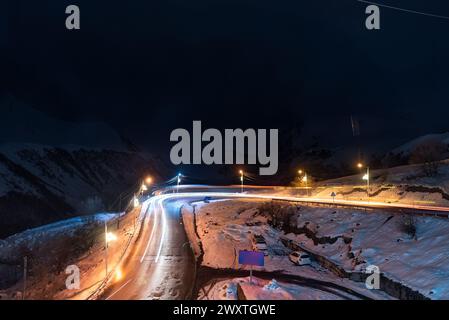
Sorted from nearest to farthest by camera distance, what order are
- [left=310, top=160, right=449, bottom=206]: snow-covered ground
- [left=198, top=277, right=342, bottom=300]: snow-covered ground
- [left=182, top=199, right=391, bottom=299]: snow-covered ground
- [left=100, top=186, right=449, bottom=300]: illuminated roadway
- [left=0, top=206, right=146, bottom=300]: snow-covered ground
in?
[left=198, top=277, right=342, bottom=300]: snow-covered ground
[left=100, top=186, right=449, bottom=300]: illuminated roadway
[left=182, top=199, right=391, bottom=299]: snow-covered ground
[left=0, top=206, right=146, bottom=300]: snow-covered ground
[left=310, top=160, right=449, bottom=206]: snow-covered ground

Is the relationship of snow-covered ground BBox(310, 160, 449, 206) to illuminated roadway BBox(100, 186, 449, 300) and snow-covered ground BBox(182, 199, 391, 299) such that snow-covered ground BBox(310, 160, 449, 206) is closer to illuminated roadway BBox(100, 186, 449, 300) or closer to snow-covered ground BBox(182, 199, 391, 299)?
illuminated roadway BBox(100, 186, 449, 300)

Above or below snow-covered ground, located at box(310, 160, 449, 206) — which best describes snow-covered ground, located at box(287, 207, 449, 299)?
below

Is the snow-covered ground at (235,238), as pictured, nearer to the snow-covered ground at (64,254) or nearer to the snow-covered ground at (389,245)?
the snow-covered ground at (389,245)

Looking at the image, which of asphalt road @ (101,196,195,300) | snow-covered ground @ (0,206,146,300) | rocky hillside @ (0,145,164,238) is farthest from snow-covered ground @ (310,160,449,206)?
rocky hillside @ (0,145,164,238)

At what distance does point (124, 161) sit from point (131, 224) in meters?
124

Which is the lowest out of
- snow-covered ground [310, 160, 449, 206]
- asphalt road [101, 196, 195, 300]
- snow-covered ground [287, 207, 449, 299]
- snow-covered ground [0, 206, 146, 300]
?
snow-covered ground [0, 206, 146, 300]

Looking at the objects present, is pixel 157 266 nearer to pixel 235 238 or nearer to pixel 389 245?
pixel 235 238

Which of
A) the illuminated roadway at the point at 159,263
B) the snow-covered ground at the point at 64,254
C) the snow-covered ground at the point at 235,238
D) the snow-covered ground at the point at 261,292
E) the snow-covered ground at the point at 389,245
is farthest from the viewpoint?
the snow-covered ground at the point at 64,254

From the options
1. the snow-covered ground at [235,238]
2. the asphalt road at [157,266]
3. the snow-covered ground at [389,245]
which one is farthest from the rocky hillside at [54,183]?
the snow-covered ground at [389,245]

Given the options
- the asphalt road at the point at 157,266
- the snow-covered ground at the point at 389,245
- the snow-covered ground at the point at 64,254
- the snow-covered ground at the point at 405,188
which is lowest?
the snow-covered ground at the point at 64,254

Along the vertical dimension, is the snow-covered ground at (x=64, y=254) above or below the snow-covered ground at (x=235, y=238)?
below

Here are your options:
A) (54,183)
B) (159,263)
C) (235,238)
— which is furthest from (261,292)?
(54,183)

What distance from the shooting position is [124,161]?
166m

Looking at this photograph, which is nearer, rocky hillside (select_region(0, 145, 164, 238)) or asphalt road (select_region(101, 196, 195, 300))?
asphalt road (select_region(101, 196, 195, 300))
